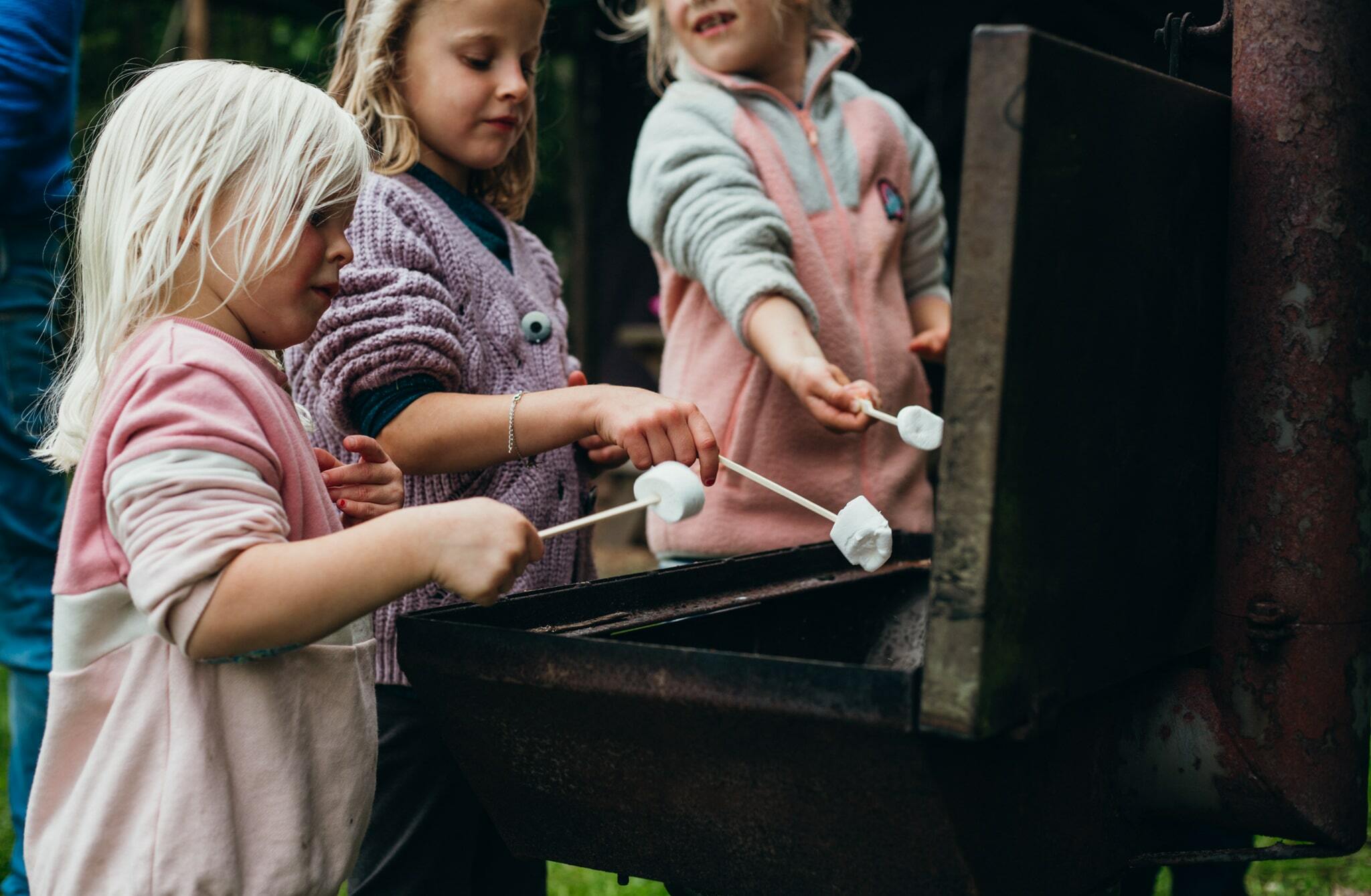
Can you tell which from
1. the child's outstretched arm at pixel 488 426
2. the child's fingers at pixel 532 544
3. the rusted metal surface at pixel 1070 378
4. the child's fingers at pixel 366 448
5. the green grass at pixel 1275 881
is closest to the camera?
the rusted metal surface at pixel 1070 378

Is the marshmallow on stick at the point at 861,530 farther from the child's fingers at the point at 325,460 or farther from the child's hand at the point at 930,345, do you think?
the child's hand at the point at 930,345

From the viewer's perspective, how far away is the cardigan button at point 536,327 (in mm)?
1869

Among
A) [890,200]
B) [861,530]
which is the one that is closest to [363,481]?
[861,530]

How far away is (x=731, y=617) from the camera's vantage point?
5.54 feet

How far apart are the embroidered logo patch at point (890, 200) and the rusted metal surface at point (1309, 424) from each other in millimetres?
1009

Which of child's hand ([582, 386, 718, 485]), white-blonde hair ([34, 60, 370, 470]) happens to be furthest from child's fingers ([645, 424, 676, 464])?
white-blonde hair ([34, 60, 370, 470])

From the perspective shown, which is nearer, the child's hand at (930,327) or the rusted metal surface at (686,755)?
the rusted metal surface at (686,755)

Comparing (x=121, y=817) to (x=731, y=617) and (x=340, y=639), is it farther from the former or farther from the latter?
(x=731, y=617)

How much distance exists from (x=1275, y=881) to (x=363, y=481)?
242 centimetres

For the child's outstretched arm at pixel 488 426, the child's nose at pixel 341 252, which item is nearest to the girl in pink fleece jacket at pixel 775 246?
the child's outstretched arm at pixel 488 426

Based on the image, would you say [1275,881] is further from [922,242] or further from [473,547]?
[473,547]

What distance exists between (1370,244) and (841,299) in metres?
1.03

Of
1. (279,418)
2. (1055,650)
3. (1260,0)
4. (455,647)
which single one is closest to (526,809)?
(455,647)

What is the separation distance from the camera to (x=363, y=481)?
1.51 m
